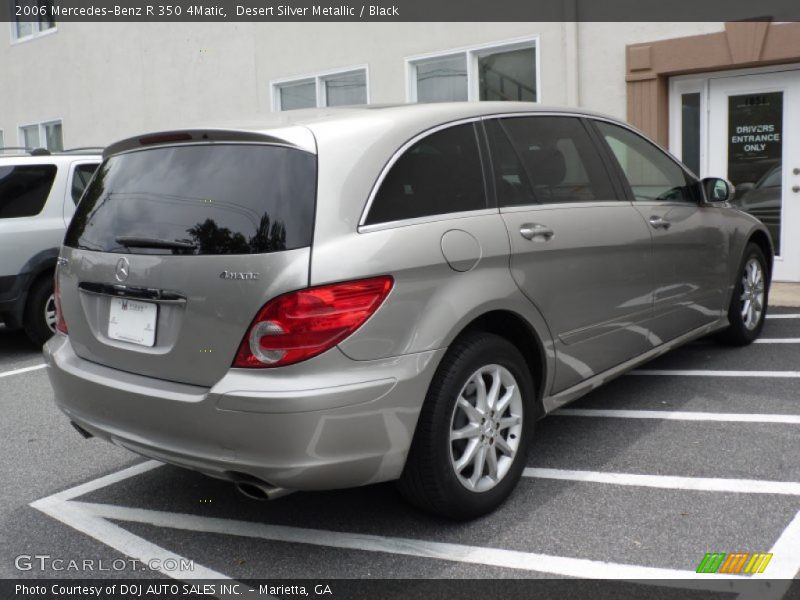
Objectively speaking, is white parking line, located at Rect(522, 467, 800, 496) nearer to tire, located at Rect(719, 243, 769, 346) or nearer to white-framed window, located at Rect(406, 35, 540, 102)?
tire, located at Rect(719, 243, 769, 346)

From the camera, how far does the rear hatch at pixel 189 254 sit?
9.17ft

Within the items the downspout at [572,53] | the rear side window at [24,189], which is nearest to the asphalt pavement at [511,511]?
the rear side window at [24,189]

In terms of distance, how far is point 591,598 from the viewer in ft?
8.82

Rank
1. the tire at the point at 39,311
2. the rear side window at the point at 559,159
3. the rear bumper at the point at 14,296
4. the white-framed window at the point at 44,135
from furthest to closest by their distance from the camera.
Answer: the white-framed window at the point at 44,135, the tire at the point at 39,311, the rear bumper at the point at 14,296, the rear side window at the point at 559,159

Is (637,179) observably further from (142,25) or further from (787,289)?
(142,25)

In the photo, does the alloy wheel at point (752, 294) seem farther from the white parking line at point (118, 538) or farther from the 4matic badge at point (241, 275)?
the white parking line at point (118, 538)

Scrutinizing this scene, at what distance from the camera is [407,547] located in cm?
310

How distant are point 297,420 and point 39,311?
516cm

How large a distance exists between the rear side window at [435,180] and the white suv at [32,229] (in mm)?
4829

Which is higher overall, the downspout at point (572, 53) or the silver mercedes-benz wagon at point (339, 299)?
the downspout at point (572, 53)
